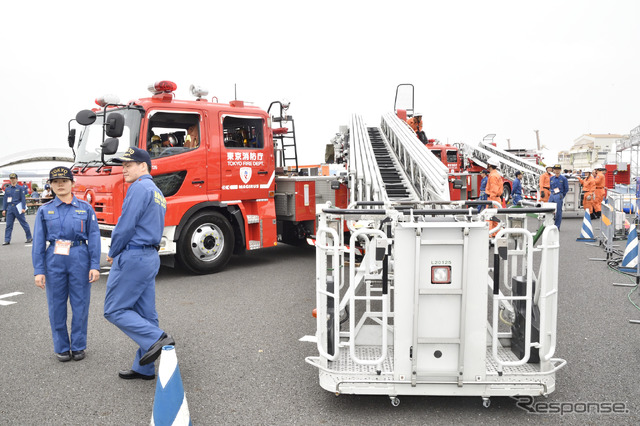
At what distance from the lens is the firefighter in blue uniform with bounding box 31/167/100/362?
420cm

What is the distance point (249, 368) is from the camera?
4.07 m

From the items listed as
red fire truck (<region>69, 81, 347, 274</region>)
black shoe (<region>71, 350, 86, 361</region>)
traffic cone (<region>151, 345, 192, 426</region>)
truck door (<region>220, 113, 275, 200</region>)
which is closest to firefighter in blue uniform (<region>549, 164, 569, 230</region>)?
red fire truck (<region>69, 81, 347, 274</region>)

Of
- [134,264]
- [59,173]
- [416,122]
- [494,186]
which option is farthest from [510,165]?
[134,264]

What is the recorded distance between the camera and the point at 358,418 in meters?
3.21

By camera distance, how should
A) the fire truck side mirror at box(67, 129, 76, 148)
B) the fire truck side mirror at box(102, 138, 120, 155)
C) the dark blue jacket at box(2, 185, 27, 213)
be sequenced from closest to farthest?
the fire truck side mirror at box(102, 138, 120, 155) → the fire truck side mirror at box(67, 129, 76, 148) → the dark blue jacket at box(2, 185, 27, 213)

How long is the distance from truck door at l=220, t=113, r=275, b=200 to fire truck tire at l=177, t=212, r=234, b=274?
472mm

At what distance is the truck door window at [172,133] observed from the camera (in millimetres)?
7176

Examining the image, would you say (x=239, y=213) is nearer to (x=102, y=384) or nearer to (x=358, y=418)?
(x=102, y=384)

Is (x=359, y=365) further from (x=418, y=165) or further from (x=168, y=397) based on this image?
(x=418, y=165)

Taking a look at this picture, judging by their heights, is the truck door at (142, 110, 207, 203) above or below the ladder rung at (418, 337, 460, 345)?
above

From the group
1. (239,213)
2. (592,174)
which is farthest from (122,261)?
(592,174)

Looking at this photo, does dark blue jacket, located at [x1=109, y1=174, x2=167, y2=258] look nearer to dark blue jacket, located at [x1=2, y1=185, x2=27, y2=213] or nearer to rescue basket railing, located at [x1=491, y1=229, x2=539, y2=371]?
rescue basket railing, located at [x1=491, y1=229, x2=539, y2=371]

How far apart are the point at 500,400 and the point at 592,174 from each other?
15.3 m

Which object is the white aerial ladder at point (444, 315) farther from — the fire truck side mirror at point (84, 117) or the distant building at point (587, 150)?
the distant building at point (587, 150)
